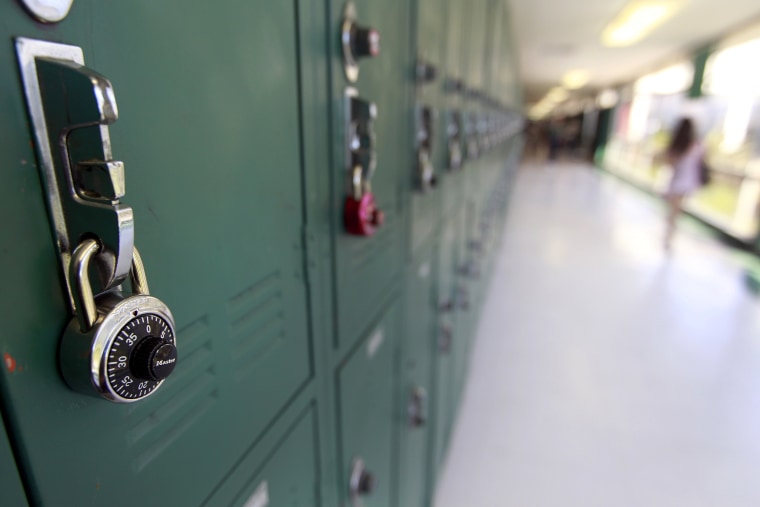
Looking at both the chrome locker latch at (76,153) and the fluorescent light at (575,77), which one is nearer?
the chrome locker latch at (76,153)

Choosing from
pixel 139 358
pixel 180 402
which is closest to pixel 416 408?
pixel 180 402

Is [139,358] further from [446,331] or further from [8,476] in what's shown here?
[446,331]

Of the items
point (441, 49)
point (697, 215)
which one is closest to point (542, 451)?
point (441, 49)

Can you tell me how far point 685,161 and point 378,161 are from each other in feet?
19.4

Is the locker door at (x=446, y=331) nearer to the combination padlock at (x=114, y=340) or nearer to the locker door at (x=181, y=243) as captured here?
the locker door at (x=181, y=243)

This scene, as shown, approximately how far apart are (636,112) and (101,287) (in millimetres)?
14415

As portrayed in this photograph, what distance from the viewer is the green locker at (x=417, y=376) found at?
1.31m

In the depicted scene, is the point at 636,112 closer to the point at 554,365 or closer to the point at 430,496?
the point at 554,365

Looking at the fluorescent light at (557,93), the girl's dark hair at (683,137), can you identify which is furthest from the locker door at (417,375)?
the fluorescent light at (557,93)

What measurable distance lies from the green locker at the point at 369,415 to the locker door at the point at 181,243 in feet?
0.88

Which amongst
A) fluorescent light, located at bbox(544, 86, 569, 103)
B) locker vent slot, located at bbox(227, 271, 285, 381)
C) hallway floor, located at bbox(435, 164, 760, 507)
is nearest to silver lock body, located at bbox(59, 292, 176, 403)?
locker vent slot, located at bbox(227, 271, 285, 381)

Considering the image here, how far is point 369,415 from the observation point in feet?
3.28

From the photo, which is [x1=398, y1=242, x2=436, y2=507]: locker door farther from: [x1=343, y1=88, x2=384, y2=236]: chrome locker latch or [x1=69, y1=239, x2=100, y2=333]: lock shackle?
[x1=69, y1=239, x2=100, y2=333]: lock shackle

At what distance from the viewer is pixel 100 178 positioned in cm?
27
